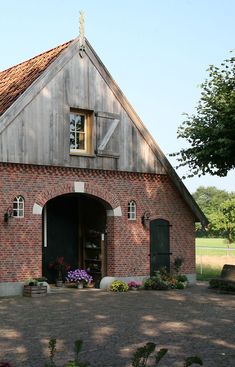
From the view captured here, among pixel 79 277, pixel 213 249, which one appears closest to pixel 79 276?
pixel 79 277

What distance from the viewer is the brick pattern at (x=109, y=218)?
18.1m

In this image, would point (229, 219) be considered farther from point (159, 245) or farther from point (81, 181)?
point (81, 181)

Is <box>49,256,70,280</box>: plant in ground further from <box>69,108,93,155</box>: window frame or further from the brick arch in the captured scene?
<box>69,108,93,155</box>: window frame

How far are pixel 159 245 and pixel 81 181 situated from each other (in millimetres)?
4301

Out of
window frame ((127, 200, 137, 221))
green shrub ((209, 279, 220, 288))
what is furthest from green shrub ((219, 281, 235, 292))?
window frame ((127, 200, 137, 221))

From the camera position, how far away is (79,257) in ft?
73.2

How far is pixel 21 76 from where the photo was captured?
20844 mm

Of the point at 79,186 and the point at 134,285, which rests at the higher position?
the point at 79,186

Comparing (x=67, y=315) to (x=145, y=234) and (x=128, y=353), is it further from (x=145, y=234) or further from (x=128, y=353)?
(x=145, y=234)

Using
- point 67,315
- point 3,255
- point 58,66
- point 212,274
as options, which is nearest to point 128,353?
point 67,315

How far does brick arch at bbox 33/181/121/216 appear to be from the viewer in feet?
61.5

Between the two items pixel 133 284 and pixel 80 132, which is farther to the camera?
pixel 133 284

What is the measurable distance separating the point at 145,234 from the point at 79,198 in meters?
3.19

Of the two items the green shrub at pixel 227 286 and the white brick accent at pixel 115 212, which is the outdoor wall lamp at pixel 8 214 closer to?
the white brick accent at pixel 115 212
